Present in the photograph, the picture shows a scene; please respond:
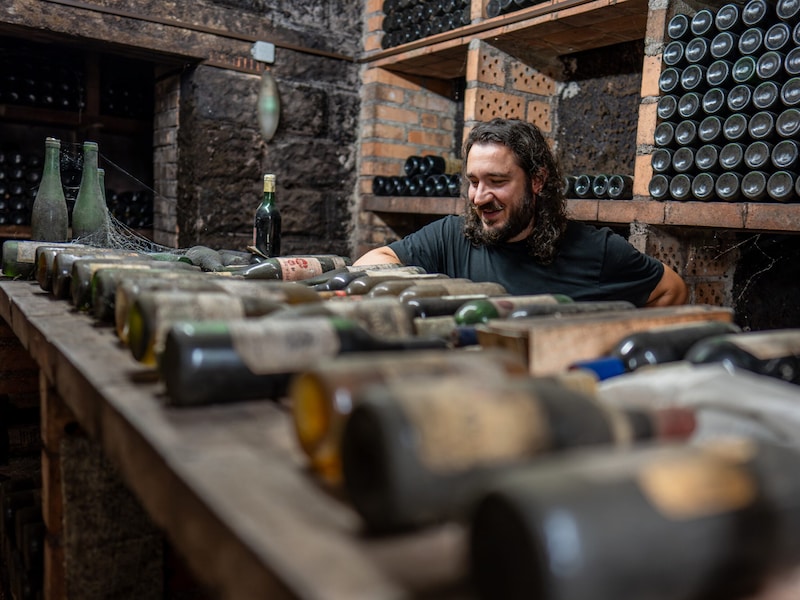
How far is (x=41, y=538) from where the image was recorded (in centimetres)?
160

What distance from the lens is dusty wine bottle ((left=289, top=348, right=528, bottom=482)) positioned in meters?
0.48

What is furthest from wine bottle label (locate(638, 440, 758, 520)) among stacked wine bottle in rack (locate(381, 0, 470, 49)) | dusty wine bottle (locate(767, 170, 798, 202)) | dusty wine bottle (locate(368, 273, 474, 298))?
stacked wine bottle in rack (locate(381, 0, 470, 49))

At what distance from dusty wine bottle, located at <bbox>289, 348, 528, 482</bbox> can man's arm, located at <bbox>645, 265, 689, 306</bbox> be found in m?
1.96

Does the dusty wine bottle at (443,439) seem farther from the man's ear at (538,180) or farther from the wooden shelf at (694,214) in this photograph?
the wooden shelf at (694,214)

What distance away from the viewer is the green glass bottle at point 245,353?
63 cm

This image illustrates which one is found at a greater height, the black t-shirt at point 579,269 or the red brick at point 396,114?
the red brick at point 396,114

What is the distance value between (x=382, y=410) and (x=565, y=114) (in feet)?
12.3

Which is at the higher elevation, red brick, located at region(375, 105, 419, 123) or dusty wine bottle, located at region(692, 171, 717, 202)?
red brick, located at region(375, 105, 419, 123)

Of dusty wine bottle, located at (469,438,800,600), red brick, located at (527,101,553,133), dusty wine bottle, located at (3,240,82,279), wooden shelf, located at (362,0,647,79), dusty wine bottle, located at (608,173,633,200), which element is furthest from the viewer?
red brick, located at (527,101,553,133)

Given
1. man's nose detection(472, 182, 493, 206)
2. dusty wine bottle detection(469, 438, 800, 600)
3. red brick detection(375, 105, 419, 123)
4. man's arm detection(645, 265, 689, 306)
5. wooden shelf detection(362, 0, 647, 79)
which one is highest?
wooden shelf detection(362, 0, 647, 79)

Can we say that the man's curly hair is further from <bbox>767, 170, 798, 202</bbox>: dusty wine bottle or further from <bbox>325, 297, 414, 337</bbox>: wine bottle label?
<bbox>325, 297, 414, 337</bbox>: wine bottle label

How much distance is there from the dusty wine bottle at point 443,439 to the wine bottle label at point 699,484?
73 millimetres

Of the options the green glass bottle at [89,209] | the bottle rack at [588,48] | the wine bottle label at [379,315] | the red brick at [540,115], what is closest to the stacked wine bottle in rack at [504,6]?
the bottle rack at [588,48]

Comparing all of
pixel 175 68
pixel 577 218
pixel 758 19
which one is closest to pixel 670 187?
pixel 577 218
